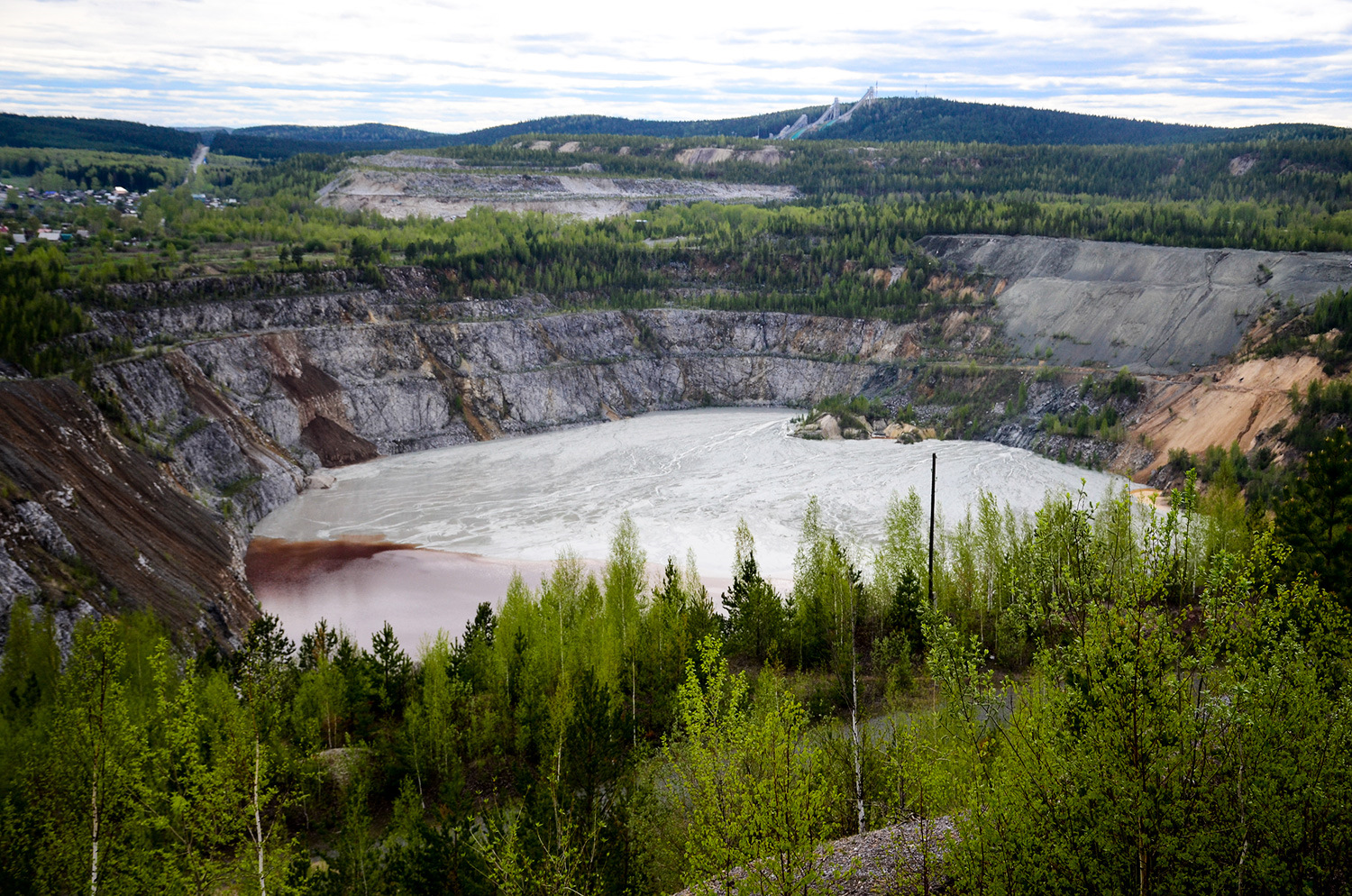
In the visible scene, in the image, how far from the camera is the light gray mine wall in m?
75.8

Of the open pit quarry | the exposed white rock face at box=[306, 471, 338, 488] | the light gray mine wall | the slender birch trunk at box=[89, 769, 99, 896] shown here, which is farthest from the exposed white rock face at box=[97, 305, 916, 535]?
the slender birch trunk at box=[89, 769, 99, 896]

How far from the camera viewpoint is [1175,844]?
12.8 m

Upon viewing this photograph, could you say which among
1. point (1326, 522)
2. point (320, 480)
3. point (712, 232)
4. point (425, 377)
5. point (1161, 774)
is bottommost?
point (320, 480)

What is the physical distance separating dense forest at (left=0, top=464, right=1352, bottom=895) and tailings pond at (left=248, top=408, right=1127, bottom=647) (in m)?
12.1

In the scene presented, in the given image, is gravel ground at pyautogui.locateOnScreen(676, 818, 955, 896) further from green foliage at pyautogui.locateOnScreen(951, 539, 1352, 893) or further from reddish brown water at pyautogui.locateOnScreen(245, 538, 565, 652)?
reddish brown water at pyautogui.locateOnScreen(245, 538, 565, 652)

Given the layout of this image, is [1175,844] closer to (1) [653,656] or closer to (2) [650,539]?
(1) [653,656]

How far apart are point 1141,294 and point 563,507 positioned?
178 feet

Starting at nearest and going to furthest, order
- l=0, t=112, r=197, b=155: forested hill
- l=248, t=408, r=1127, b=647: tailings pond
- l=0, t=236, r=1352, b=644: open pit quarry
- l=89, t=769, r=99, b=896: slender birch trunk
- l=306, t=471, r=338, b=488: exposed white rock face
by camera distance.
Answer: l=89, t=769, r=99, b=896: slender birch trunk → l=0, t=236, r=1352, b=644: open pit quarry → l=248, t=408, r=1127, b=647: tailings pond → l=306, t=471, r=338, b=488: exposed white rock face → l=0, t=112, r=197, b=155: forested hill

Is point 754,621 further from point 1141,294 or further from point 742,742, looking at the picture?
point 1141,294

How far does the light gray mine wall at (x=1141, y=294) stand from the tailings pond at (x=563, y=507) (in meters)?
14.6

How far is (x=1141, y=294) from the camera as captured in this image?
85.5 metres

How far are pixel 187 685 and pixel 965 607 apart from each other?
2657cm

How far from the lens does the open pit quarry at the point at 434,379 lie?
40531mm

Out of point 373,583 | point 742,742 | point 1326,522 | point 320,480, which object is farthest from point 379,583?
point 1326,522
